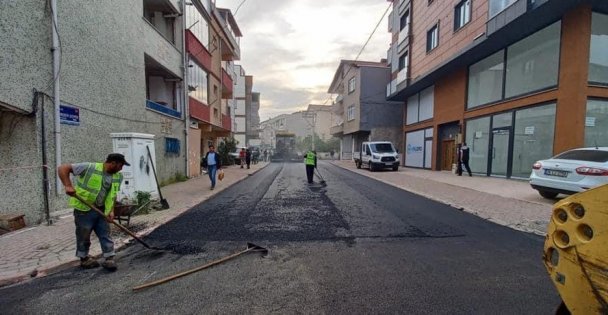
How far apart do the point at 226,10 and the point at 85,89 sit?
24.3 m

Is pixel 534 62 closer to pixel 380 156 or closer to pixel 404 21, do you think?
pixel 380 156

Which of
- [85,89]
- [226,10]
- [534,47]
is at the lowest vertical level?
[85,89]

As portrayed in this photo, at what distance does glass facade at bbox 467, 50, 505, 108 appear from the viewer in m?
15.6

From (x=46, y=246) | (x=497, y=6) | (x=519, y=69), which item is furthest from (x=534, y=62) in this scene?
(x=46, y=246)

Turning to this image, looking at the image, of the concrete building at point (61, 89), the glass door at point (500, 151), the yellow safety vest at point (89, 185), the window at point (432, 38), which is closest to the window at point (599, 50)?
the glass door at point (500, 151)

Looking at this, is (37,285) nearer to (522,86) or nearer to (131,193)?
(131,193)

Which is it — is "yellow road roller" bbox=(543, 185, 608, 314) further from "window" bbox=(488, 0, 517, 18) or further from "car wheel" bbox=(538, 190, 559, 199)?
"window" bbox=(488, 0, 517, 18)

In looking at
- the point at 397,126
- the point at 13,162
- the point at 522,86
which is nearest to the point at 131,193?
the point at 13,162

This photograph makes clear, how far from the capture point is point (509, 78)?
49.0 feet

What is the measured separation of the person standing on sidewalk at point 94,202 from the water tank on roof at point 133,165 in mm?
3437

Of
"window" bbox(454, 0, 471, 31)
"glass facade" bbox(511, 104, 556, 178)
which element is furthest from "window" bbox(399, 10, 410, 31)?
"glass facade" bbox(511, 104, 556, 178)

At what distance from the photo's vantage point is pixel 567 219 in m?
2.08

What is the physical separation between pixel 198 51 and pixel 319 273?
15799 mm

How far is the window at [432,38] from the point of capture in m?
20.1
